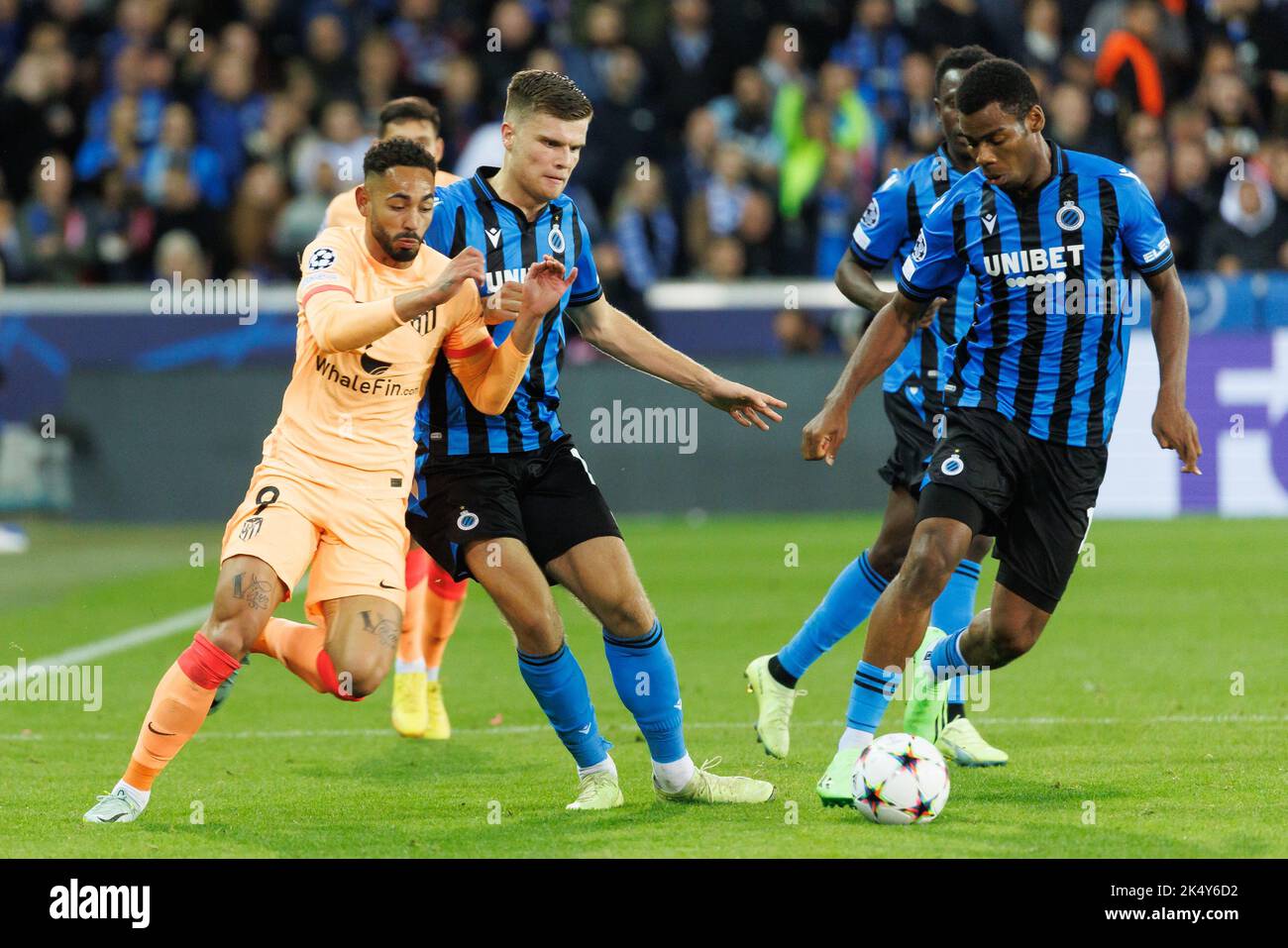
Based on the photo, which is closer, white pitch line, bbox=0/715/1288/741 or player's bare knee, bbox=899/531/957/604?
player's bare knee, bbox=899/531/957/604

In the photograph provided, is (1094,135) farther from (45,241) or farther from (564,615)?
(45,241)

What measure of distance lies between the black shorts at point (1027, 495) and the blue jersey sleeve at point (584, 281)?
4.18ft

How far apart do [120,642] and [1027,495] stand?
5.76 meters

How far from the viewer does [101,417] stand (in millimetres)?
15109

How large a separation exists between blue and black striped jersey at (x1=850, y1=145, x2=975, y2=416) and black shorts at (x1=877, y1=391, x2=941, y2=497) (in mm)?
38

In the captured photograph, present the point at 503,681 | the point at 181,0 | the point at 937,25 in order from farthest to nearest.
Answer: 1. the point at 181,0
2. the point at 937,25
3. the point at 503,681

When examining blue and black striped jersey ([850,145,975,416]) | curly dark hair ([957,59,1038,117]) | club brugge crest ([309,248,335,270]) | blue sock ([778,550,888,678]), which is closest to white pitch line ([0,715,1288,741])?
blue sock ([778,550,888,678])

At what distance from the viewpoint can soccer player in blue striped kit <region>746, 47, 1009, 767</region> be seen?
7.04 m

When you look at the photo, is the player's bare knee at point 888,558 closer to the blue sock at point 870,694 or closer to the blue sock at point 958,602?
the blue sock at point 958,602

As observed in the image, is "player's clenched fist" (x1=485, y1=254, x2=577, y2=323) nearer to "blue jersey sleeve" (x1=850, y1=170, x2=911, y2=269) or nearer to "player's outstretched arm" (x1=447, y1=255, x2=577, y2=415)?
"player's outstretched arm" (x1=447, y1=255, x2=577, y2=415)

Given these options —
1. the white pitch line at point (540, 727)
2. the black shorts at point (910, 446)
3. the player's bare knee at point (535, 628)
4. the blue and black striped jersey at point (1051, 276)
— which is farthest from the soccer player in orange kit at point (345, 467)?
the black shorts at point (910, 446)

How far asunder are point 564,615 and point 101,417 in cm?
566

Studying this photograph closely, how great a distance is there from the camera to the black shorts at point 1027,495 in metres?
6.09

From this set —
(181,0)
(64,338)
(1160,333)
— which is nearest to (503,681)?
(1160,333)
